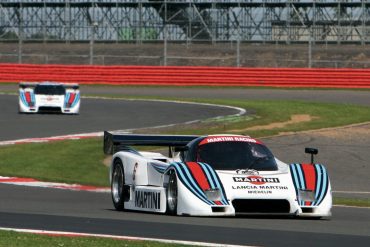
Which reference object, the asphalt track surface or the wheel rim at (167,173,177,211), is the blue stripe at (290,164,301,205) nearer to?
the asphalt track surface

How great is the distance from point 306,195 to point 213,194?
106cm

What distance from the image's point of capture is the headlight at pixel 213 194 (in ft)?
40.6

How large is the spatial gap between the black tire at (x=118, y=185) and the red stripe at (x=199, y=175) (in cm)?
148

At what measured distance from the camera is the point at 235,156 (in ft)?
44.1

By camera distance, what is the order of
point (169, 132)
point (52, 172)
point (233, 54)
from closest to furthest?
point (52, 172), point (169, 132), point (233, 54)

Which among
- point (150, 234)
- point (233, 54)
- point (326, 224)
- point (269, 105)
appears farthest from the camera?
point (233, 54)

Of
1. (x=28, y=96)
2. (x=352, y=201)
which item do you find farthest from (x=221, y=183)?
(x=28, y=96)

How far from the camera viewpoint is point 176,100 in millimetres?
39562

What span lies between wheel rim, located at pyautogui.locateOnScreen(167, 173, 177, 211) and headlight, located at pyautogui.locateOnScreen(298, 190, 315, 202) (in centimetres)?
140

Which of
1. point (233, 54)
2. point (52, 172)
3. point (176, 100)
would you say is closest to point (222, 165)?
point (52, 172)

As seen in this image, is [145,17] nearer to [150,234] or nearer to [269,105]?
[269,105]

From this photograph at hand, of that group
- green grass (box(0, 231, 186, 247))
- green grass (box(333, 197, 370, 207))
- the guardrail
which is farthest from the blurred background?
green grass (box(0, 231, 186, 247))

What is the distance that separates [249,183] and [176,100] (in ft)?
88.8

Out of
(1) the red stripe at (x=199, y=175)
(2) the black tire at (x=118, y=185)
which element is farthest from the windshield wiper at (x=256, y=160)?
(2) the black tire at (x=118, y=185)
